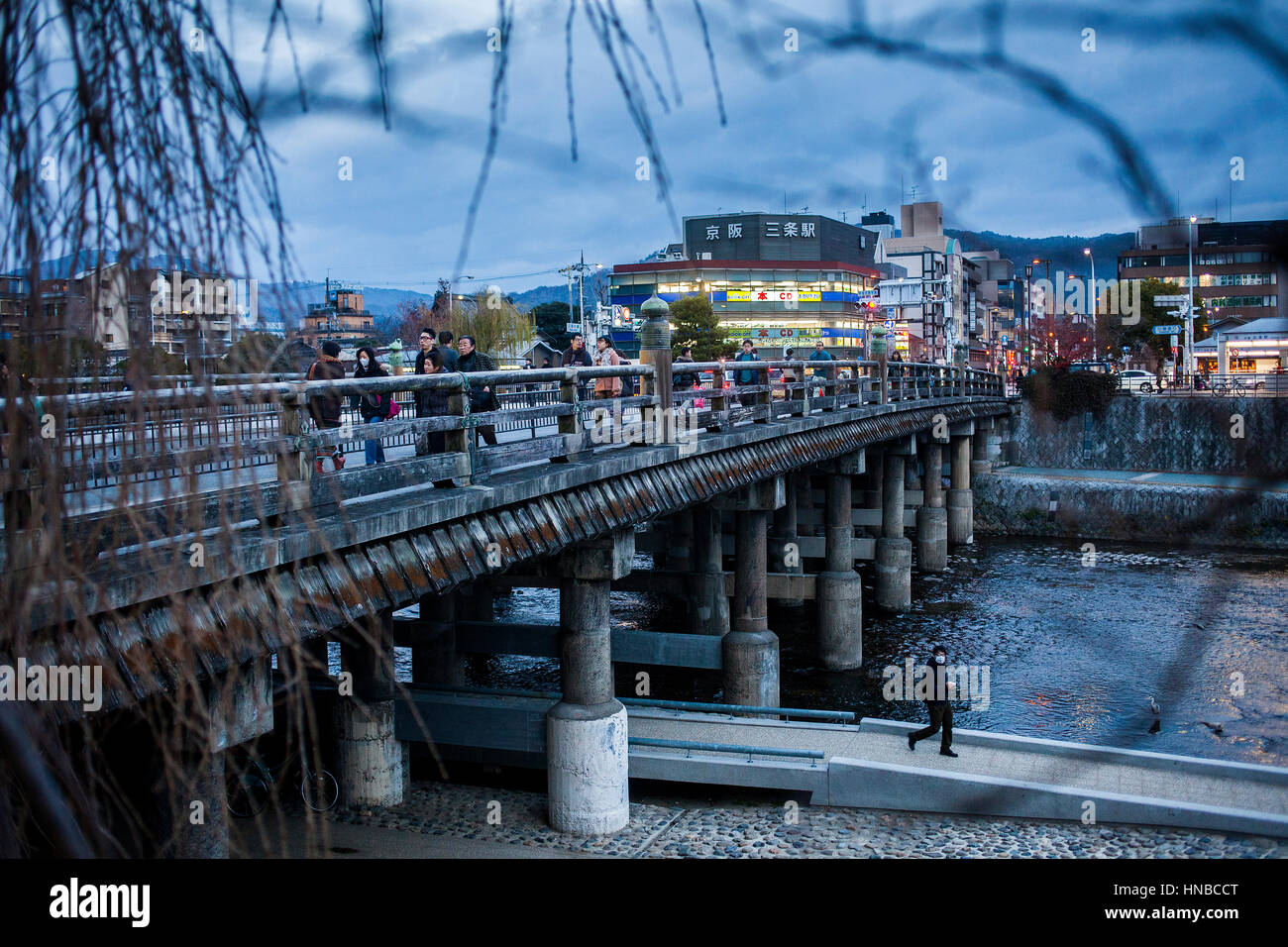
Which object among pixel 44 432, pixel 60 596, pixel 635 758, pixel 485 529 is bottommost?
pixel 635 758

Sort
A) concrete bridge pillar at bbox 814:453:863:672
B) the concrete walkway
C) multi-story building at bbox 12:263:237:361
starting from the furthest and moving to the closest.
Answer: concrete bridge pillar at bbox 814:453:863:672
the concrete walkway
multi-story building at bbox 12:263:237:361

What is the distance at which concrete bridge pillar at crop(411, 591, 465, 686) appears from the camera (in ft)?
53.0

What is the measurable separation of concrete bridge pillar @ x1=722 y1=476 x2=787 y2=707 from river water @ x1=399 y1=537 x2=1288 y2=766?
9.58ft

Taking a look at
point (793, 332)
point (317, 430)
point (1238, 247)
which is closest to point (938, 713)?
point (317, 430)

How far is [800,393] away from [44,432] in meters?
20.0

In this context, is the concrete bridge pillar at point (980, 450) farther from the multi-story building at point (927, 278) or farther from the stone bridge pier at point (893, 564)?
the multi-story building at point (927, 278)

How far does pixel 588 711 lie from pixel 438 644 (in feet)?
17.7

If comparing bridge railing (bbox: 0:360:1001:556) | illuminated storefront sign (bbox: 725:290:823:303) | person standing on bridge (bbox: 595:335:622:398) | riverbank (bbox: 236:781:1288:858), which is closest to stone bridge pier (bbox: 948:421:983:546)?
bridge railing (bbox: 0:360:1001:556)

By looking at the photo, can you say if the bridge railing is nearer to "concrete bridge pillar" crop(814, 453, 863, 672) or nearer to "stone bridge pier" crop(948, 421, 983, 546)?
"concrete bridge pillar" crop(814, 453, 863, 672)

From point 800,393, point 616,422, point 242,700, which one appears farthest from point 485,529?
point 800,393

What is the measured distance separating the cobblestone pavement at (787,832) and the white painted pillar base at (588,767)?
0.20 metres

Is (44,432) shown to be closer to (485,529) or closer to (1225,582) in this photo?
(1225,582)

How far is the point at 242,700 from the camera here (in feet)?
20.2

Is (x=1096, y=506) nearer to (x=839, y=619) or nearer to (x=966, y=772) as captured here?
(x=839, y=619)
